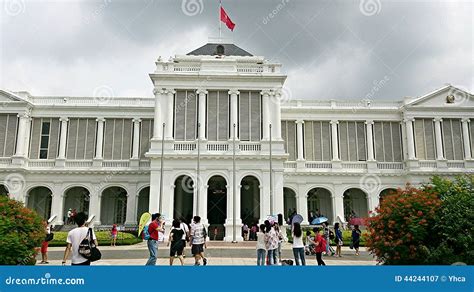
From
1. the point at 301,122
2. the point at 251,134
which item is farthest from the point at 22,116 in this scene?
the point at 301,122

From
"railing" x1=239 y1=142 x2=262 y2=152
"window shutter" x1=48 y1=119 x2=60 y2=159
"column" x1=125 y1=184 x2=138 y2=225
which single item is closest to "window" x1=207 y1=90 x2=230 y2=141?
"railing" x1=239 y1=142 x2=262 y2=152

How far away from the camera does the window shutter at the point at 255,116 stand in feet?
104

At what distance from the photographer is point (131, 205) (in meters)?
36.7

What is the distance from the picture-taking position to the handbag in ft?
27.1

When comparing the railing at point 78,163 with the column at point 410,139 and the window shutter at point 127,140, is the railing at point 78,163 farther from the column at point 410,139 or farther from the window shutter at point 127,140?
the column at point 410,139

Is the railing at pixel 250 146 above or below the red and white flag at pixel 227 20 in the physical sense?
below

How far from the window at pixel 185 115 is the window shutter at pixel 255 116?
15.0 ft

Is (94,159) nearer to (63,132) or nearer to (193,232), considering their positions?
(63,132)

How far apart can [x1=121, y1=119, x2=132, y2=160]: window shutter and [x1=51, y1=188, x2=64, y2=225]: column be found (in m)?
6.68

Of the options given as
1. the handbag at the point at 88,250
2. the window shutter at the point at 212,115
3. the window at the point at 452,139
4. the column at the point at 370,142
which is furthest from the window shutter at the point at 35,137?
the window at the point at 452,139

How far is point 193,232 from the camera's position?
46.6ft

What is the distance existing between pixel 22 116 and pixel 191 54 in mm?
17148

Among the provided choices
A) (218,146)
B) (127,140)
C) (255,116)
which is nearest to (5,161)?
(127,140)

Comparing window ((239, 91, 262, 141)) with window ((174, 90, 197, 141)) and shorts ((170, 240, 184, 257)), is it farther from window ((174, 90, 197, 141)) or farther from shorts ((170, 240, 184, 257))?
shorts ((170, 240, 184, 257))
